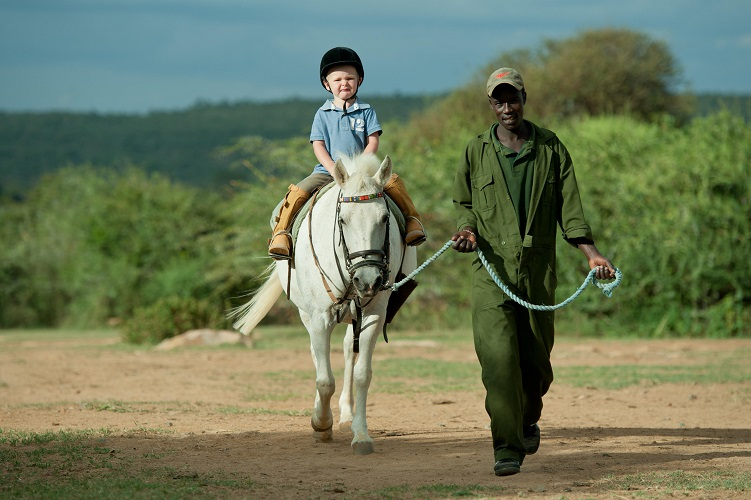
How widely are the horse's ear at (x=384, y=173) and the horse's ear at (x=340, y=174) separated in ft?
0.75

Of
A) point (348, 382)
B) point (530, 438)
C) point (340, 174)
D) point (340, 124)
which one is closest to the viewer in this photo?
point (530, 438)

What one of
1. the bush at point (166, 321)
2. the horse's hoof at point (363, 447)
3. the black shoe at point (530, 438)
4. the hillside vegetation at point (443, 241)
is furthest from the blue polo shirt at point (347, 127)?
the bush at point (166, 321)

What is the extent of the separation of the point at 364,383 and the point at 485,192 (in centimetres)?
201

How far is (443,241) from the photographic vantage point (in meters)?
20.6

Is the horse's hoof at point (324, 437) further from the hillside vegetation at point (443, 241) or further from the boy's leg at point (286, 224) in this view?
the hillside vegetation at point (443, 241)

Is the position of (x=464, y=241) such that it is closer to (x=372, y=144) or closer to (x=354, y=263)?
(x=354, y=263)

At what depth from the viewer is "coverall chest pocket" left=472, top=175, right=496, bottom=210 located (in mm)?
6156

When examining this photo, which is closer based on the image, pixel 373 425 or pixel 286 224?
pixel 286 224

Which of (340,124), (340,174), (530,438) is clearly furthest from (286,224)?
(530,438)

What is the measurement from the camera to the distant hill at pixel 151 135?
8188 cm

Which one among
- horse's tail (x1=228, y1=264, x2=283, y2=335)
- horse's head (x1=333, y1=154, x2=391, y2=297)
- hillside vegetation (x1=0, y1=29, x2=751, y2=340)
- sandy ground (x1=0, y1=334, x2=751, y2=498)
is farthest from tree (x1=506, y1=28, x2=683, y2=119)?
horse's head (x1=333, y1=154, x2=391, y2=297)

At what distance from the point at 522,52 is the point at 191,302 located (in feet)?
79.0

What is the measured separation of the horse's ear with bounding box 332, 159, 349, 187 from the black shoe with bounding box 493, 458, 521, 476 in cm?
230

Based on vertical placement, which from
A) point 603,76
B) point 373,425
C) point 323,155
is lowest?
point 373,425
